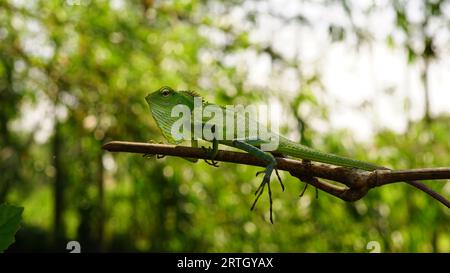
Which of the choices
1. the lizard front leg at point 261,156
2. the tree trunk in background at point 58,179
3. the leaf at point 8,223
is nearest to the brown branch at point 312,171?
the lizard front leg at point 261,156

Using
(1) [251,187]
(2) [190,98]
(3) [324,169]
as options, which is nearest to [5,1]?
(1) [251,187]

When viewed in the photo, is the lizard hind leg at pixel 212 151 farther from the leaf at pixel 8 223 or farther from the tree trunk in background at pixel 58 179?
the tree trunk in background at pixel 58 179

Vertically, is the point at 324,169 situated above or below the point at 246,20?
below

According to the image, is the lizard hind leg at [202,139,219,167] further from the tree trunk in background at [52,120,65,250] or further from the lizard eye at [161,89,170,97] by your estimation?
the tree trunk in background at [52,120,65,250]

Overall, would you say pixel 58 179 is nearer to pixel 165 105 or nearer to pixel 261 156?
pixel 165 105

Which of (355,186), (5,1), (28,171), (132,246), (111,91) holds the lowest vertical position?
(132,246)

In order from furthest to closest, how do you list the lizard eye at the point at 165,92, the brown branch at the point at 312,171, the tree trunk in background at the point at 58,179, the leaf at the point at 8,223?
the tree trunk in background at the point at 58,179 < the lizard eye at the point at 165,92 < the brown branch at the point at 312,171 < the leaf at the point at 8,223

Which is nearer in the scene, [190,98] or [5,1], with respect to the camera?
[190,98]
